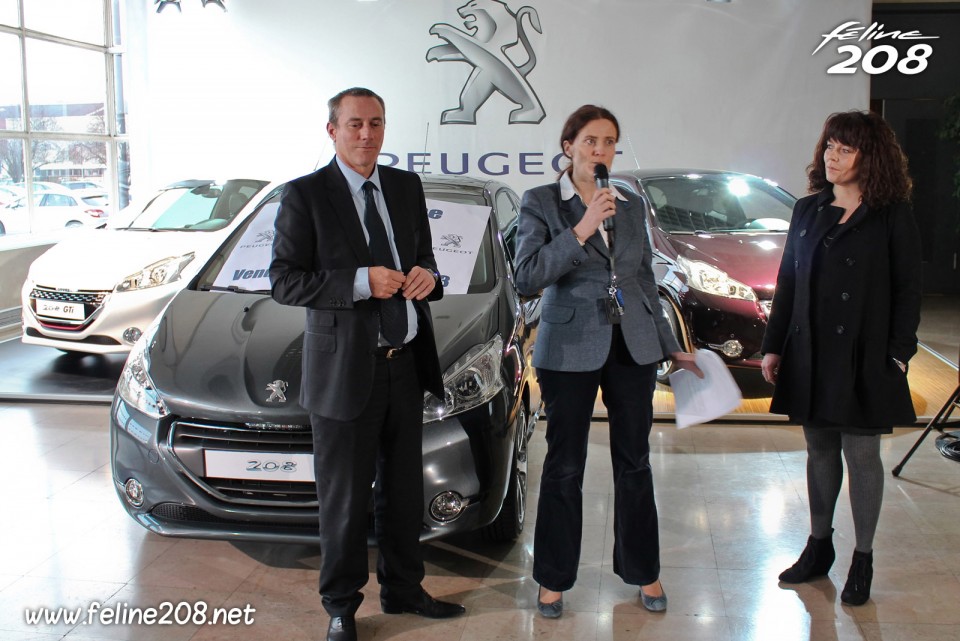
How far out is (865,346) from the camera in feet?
9.43

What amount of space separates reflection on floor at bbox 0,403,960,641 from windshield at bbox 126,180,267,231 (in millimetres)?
2665

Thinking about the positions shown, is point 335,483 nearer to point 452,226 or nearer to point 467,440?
point 467,440

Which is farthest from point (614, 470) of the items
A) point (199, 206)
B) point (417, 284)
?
point (199, 206)

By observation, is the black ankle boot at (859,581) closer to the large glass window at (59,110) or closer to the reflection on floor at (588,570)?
the reflection on floor at (588,570)

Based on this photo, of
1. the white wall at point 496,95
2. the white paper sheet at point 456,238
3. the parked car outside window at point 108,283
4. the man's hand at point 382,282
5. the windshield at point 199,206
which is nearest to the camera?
the man's hand at point 382,282

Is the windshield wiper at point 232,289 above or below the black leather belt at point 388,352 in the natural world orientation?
above

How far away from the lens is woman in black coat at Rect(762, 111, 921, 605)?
283 centimetres

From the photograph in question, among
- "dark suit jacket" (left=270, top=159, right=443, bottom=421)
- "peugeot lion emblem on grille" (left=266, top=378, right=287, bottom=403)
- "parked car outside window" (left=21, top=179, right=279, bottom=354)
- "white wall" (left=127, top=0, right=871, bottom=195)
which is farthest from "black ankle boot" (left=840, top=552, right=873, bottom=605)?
"parked car outside window" (left=21, top=179, right=279, bottom=354)

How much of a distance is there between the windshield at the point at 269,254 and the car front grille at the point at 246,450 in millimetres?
840

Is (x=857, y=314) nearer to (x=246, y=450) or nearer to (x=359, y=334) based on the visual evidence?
(x=359, y=334)

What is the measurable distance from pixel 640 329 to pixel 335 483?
95 cm

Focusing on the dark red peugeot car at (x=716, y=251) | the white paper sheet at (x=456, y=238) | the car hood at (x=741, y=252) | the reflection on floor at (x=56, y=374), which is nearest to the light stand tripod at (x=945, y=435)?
the dark red peugeot car at (x=716, y=251)

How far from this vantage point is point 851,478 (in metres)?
2.99

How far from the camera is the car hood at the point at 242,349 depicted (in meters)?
2.97
